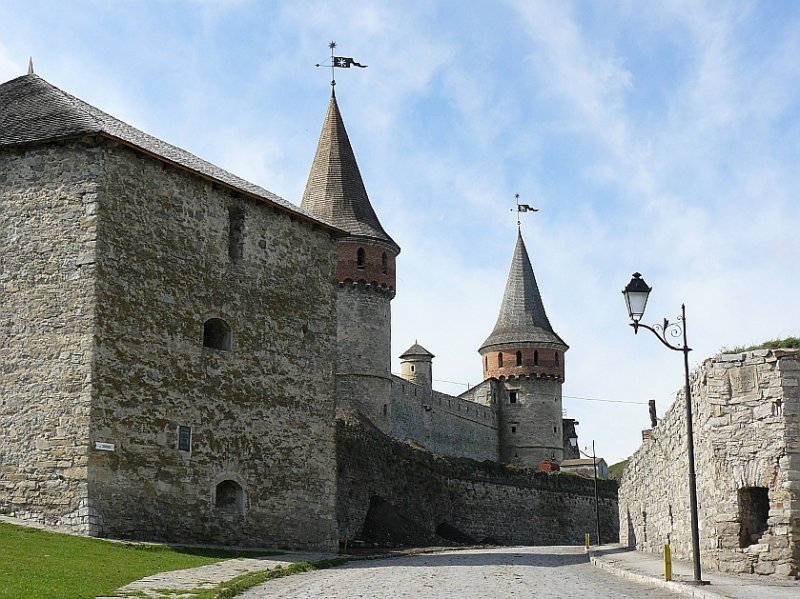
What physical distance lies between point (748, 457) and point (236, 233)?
543 inches

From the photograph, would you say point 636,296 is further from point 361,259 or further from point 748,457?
point 361,259

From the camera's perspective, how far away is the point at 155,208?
73.8 feet

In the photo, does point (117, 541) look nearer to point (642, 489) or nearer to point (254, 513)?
point (254, 513)

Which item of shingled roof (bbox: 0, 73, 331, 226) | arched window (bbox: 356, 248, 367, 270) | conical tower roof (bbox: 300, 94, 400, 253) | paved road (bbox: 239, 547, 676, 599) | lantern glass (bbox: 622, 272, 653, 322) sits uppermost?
conical tower roof (bbox: 300, 94, 400, 253)

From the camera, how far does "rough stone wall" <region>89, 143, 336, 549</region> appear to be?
68.4 feet

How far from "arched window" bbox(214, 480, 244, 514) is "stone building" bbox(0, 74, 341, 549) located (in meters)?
0.04

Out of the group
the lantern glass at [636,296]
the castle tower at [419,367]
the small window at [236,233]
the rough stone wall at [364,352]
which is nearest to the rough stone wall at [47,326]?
the small window at [236,233]

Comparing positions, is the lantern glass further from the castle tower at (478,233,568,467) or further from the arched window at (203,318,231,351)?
the castle tower at (478,233,568,467)

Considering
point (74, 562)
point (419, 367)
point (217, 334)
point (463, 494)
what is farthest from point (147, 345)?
point (419, 367)

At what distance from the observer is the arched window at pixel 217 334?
78.3 feet

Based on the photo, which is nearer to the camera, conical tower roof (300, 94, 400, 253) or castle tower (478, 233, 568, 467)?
conical tower roof (300, 94, 400, 253)

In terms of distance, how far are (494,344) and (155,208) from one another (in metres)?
47.3

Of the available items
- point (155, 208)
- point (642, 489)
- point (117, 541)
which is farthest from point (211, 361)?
point (642, 489)

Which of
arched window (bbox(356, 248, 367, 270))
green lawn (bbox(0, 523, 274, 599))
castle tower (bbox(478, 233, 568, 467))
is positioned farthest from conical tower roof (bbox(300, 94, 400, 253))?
green lawn (bbox(0, 523, 274, 599))
